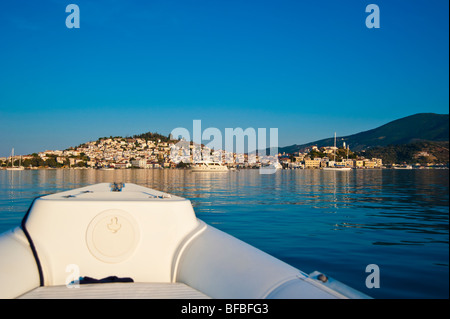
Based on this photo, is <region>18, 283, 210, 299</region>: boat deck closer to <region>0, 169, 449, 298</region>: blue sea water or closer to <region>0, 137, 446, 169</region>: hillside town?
<region>0, 169, 449, 298</region>: blue sea water

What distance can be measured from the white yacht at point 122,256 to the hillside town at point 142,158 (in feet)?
332

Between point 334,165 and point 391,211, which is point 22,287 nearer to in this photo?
point 391,211

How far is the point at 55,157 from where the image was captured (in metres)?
128

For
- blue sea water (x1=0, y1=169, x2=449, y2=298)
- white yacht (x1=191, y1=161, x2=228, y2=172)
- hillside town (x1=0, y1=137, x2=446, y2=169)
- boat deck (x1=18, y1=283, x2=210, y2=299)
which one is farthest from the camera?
hillside town (x1=0, y1=137, x2=446, y2=169)

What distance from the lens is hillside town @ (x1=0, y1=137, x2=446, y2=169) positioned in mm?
122000

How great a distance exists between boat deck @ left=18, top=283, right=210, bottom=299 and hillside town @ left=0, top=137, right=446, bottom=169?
10159cm

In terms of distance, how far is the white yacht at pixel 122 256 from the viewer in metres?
2.38

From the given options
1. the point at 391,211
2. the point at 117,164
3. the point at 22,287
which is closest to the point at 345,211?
the point at 391,211

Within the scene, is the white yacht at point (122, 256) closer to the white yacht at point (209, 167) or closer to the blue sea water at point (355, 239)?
the blue sea water at point (355, 239)

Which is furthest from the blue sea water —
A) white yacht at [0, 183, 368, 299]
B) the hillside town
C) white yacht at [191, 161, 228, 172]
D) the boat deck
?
the hillside town
